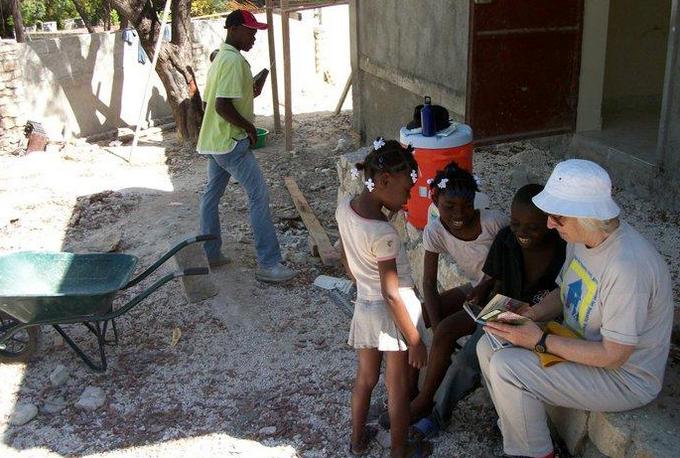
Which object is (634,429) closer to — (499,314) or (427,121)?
(499,314)

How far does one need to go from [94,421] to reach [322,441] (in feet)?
4.44

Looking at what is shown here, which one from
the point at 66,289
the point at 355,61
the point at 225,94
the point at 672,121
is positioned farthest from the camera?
the point at 355,61

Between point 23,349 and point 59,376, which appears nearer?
point 59,376

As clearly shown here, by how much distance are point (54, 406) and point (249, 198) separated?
207 cm

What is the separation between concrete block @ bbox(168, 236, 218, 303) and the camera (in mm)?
5004

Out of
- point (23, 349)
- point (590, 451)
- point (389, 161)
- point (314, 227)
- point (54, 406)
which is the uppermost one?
point (389, 161)

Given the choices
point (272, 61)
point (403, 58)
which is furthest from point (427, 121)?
point (272, 61)

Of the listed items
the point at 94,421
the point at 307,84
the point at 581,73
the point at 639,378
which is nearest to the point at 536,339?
the point at 639,378

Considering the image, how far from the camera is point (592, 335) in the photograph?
2645mm

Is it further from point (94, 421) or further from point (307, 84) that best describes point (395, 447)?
point (307, 84)

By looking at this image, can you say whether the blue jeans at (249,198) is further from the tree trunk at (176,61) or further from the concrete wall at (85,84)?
the concrete wall at (85,84)

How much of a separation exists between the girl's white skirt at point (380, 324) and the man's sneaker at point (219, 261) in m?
2.88

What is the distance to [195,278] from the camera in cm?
506

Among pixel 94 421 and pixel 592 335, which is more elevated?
pixel 592 335
